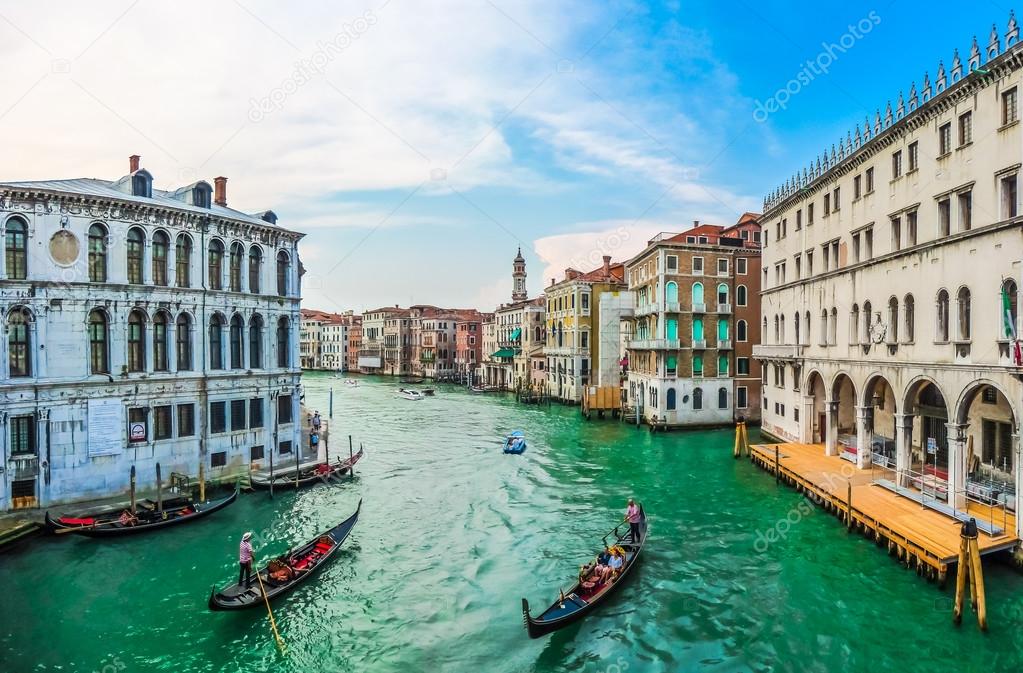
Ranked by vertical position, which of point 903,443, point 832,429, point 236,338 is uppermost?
point 236,338

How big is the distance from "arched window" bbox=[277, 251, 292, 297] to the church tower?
199 ft

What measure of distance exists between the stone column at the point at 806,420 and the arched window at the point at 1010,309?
500 inches

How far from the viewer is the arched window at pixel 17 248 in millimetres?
18344

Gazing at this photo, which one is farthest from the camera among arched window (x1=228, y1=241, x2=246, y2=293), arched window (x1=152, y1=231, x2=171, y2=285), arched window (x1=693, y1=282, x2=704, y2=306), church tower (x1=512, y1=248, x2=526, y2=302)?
church tower (x1=512, y1=248, x2=526, y2=302)

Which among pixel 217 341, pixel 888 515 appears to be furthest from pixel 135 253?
pixel 888 515

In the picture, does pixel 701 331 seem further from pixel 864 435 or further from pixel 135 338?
pixel 135 338

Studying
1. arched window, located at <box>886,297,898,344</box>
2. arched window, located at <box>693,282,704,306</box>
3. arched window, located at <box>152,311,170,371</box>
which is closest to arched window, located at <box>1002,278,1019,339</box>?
arched window, located at <box>886,297,898,344</box>

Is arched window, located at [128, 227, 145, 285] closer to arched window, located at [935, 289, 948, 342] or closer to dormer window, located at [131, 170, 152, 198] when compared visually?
dormer window, located at [131, 170, 152, 198]

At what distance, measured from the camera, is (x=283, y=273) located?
25.5 meters

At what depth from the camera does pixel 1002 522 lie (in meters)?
15.0

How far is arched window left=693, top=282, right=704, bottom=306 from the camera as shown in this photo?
3847 centimetres

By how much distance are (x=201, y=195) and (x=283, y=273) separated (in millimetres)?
4080

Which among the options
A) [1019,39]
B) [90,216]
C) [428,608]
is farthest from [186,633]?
[1019,39]

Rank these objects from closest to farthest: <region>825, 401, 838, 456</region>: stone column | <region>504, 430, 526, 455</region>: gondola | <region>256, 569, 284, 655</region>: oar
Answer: <region>256, 569, 284, 655</region>: oar
<region>825, 401, 838, 456</region>: stone column
<region>504, 430, 526, 455</region>: gondola
